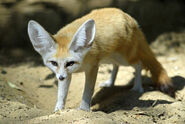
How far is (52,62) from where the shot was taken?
13.5 feet

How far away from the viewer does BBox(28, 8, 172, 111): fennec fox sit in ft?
13.4

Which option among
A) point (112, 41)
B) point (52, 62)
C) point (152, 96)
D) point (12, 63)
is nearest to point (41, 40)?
point (52, 62)

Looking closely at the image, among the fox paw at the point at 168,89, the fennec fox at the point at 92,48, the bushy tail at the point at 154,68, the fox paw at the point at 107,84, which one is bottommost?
the fox paw at the point at 107,84

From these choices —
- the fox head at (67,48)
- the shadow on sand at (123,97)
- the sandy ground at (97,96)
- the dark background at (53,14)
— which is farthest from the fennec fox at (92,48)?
the dark background at (53,14)

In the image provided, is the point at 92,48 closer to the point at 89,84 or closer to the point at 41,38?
the point at 89,84

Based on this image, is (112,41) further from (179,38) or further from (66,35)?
(179,38)

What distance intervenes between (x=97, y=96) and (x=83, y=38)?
1.96 m

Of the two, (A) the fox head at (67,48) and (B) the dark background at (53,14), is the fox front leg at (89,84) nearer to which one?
(A) the fox head at (67,48)

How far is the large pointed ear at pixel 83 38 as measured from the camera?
4.02 metres

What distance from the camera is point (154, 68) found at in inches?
228

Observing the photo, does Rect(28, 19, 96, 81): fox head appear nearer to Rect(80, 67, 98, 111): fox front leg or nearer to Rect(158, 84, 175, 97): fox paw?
Rect(80, 67, 98, 111): fox front leg

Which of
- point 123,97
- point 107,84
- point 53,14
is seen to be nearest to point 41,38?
point 123,97

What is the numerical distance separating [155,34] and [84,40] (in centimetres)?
451

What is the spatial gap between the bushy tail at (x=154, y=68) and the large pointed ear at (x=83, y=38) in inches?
65.2
